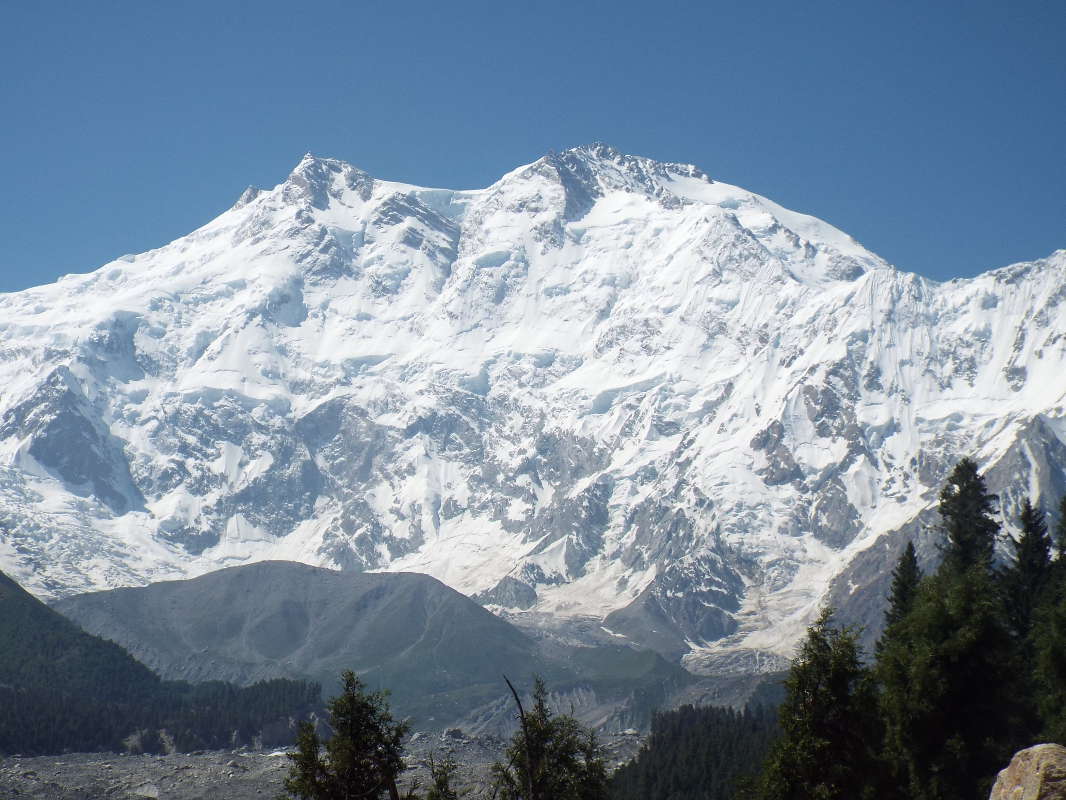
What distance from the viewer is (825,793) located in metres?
60.7

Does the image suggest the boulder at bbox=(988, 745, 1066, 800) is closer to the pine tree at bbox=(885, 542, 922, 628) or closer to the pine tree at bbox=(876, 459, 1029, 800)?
the pine tree at bbox=(876, 459, 1029, 800)

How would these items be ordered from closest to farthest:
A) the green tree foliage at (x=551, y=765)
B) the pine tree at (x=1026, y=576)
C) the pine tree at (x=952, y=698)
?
the pine tree at (x=952, y=698)
the green tree foliage at (x=551, y=765)
the pine tree at (x=1026, y=576)

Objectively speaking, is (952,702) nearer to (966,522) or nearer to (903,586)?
(903,586)

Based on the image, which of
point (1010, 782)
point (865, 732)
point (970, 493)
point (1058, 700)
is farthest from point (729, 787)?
point (1010, 782)

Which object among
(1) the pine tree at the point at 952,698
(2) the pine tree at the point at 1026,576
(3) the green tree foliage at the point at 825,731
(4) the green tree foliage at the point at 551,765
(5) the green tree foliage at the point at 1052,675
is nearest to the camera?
(3) the green tree foliage at the point at 825,731

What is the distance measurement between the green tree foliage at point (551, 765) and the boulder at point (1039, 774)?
34.8 metres

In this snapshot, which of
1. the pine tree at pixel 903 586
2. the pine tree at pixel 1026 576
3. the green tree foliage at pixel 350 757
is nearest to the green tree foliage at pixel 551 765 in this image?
the green tree foliage at pixel 350 757

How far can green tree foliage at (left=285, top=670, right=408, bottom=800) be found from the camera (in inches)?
2506

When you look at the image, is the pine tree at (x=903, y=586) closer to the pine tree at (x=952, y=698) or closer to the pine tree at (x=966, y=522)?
the pine tree at (x=966, y=522)

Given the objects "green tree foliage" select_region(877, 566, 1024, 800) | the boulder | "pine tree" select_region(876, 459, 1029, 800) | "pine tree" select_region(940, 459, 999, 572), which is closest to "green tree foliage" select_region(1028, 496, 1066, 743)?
"pine tree" select_region(876, 459, 1029, 800)

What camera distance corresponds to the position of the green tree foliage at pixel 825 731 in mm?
61844

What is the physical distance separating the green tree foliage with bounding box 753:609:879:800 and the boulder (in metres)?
22.0

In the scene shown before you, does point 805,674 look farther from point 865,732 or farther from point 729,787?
point 729,787

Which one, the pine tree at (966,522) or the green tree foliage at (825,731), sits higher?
the pine tree at (966,522)
